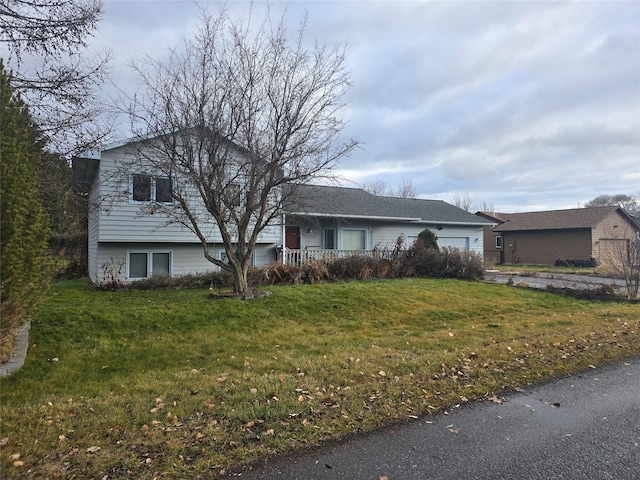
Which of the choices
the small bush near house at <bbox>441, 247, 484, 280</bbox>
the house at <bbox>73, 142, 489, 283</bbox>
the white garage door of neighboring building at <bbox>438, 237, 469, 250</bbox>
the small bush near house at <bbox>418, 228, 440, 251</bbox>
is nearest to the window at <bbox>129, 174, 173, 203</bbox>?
the house at <bbox>73, 142, 489, 283</bbox>

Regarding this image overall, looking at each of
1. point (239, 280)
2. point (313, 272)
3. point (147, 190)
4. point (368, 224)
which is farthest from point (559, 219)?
point (147, 190)

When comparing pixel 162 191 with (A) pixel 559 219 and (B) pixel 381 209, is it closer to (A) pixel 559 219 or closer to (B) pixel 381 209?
(B) pixel 381 209

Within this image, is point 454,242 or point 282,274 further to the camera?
point 454,242

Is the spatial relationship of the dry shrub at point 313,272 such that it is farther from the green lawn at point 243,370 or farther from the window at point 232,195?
the window at point 232,195

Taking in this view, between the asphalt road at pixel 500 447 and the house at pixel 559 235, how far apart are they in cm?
2828

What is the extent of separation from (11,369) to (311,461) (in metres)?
4.44

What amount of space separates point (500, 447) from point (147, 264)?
13747 mm

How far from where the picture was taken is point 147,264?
47.9ft

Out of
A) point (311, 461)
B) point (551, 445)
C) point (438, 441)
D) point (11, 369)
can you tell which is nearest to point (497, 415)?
point (551, 445)

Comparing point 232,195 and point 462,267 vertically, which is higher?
point 232,195

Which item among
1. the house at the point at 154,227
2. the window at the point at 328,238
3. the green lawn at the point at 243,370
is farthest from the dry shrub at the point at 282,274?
the window at the point at 328,238

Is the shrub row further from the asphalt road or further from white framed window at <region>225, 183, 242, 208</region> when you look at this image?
the asphalt road

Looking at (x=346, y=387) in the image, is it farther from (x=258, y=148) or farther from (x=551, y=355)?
(x=258, y=148)

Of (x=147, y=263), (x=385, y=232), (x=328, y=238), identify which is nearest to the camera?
(x=147, y=263)
